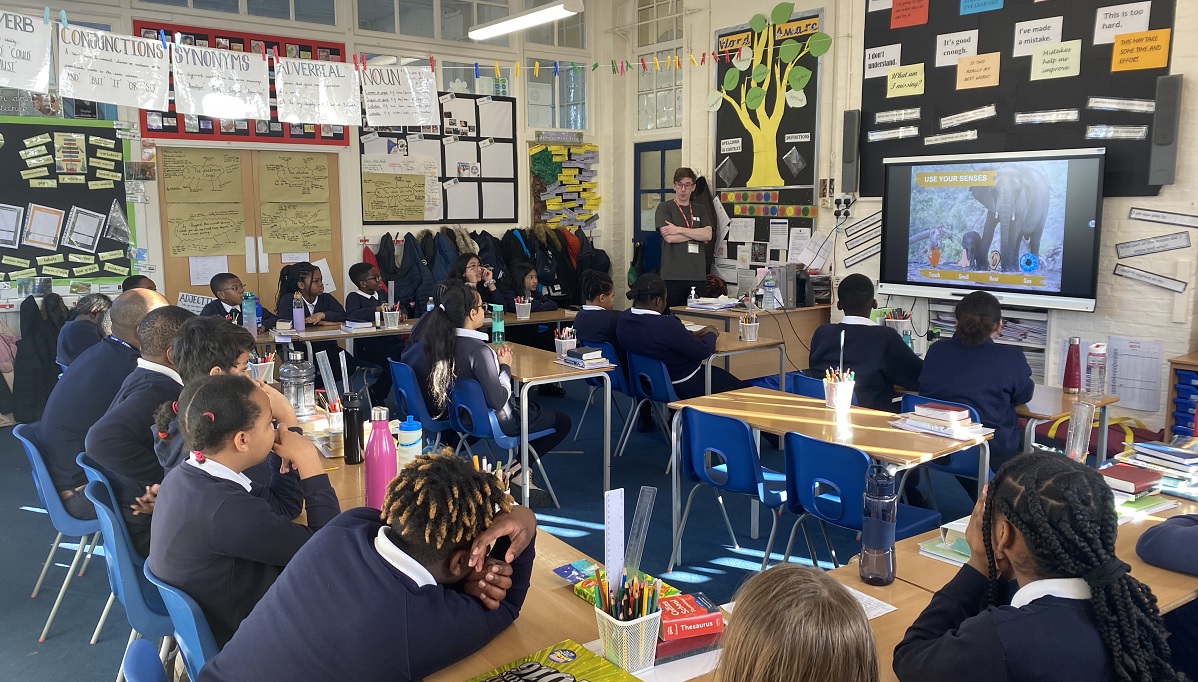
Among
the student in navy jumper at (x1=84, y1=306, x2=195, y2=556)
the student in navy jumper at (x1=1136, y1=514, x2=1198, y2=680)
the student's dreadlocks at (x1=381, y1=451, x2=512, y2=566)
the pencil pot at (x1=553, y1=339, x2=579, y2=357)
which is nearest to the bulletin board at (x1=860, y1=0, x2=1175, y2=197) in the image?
the pencil pot at (x1=553, y1=339, x2=579, y2=357)

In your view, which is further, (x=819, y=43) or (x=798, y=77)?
(x=798, y=77)

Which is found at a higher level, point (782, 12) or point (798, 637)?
point (782, 12)

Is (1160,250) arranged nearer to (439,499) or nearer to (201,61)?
(439,499)

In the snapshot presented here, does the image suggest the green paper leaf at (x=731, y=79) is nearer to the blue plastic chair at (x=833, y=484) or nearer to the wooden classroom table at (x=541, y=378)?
the wooden classroom table at (x=541, y=378)

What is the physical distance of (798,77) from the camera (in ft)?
24.6

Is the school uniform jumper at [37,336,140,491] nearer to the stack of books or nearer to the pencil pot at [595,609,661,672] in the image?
the pencil pot at [595,609,661,672]

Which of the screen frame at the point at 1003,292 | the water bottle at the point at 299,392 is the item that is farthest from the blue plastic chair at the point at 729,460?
the screen frame at the point at 1003,292

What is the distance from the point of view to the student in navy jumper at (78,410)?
10.8 ft

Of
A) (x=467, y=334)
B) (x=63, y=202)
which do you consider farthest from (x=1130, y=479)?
(x=63, y=202)

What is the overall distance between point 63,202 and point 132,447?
4.92 m

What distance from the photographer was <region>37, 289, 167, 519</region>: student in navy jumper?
10.8 ft

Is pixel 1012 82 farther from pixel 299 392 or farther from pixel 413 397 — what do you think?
pixel 299 392

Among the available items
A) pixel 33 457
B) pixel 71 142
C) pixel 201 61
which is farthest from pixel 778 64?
pixel 33 457

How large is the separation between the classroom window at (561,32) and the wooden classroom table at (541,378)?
4.80 m
